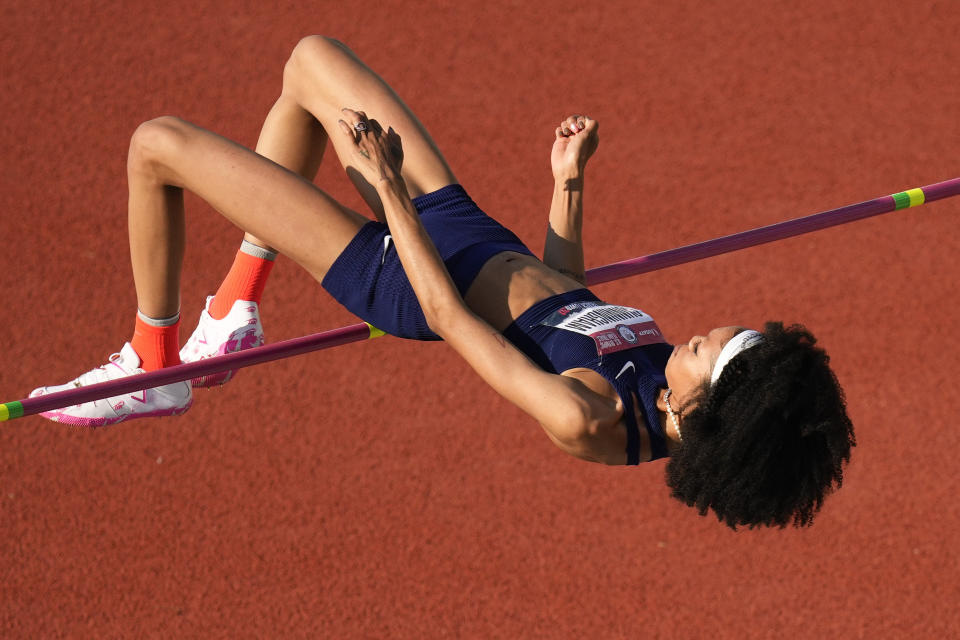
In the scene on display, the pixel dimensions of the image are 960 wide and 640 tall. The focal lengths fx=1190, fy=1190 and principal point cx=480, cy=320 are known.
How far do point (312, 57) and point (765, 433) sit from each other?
1510 mm

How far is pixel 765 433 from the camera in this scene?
2543mm

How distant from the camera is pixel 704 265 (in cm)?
589

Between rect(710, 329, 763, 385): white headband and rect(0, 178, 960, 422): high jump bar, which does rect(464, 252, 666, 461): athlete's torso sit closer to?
rect(710, 329, 763, 385): white headband

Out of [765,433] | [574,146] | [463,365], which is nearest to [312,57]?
[574,146]

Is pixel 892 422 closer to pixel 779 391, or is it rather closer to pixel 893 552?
pixel 893 552

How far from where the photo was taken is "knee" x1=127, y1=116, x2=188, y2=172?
2.86 meters

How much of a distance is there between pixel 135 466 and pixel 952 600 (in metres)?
3.52

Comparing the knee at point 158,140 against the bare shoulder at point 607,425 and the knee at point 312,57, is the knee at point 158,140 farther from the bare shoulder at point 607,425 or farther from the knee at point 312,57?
the bare shoulder at point 607,425

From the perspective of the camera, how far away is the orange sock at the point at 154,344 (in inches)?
126

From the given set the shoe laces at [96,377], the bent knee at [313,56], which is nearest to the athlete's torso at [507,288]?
the bent knee at [313,56]

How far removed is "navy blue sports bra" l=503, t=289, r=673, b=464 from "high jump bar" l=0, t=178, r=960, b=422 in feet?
1.85

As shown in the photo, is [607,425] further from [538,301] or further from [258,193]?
[258,193]

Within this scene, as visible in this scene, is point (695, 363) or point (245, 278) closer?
point (695, 363)

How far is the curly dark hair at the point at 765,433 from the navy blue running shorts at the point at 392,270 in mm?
655
